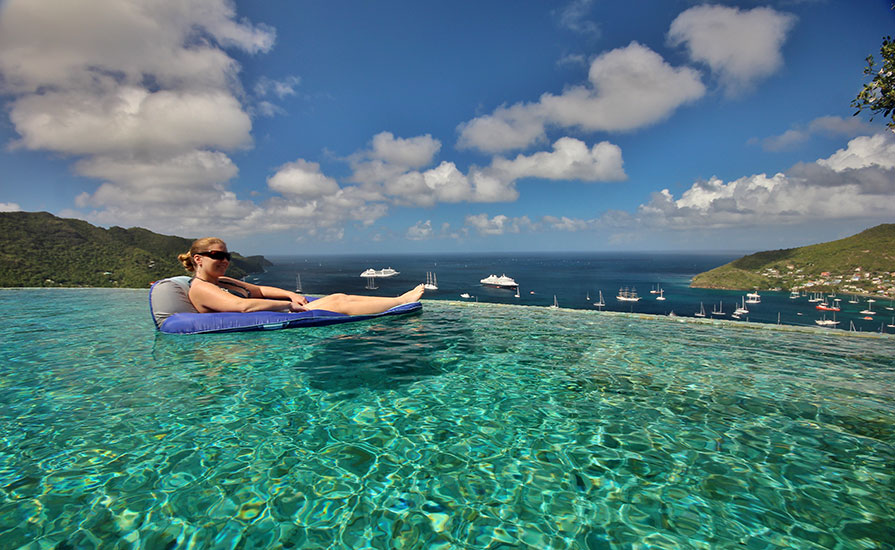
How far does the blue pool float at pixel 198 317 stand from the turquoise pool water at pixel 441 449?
1.13 meters

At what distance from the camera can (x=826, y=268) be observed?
423 feet

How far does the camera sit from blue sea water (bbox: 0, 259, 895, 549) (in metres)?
2.83

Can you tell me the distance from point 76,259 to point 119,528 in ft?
342

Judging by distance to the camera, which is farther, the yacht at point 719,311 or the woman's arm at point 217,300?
the yacht at point 719,311

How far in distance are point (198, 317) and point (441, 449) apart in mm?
8402

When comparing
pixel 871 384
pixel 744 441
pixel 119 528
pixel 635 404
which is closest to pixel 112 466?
pixel 119 528

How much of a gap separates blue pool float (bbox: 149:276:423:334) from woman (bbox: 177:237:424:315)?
25 centimetres

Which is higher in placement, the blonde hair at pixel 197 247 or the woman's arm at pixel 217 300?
the blonde hair at pixel 197 247

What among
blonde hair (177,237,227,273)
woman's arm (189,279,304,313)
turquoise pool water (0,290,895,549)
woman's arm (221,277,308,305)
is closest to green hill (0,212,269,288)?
woman's arm (189,279,304,313)

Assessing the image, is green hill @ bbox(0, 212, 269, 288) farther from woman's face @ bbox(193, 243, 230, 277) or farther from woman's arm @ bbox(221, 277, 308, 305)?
woman's face @ bbox(193, 243, 230, 277)

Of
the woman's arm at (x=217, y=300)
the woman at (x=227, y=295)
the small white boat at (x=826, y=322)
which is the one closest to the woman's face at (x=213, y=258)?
the woman at (x=227, y=295)

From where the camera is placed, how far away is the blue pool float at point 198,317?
9180 millimetres

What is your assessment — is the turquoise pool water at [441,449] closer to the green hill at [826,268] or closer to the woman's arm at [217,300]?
the woman's arm at [217,300]

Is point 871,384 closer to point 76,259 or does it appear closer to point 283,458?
point 283,458
